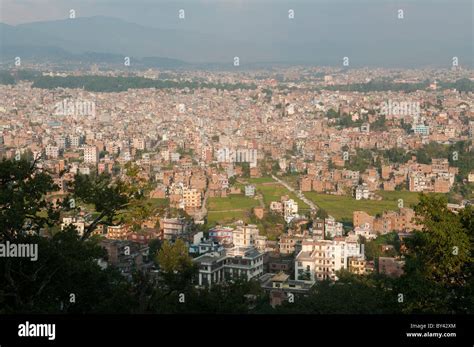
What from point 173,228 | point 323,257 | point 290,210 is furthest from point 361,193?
point 173,228

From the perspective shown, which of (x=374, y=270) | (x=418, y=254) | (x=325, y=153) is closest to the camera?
(x=418, y=254)

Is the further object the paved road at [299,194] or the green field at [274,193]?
the paved road at [299,194]

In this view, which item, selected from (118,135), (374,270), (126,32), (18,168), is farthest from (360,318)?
(118,135)

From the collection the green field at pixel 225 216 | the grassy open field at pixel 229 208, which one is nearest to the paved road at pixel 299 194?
the grassy open field at pixel 229 208

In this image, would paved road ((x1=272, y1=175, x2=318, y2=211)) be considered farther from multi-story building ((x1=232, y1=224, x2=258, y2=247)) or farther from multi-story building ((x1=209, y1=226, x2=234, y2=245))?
multi-story building ((x1=209, y1=226, x2=234, y2=245))

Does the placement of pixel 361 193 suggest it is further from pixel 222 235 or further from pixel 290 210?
pixel 222 235

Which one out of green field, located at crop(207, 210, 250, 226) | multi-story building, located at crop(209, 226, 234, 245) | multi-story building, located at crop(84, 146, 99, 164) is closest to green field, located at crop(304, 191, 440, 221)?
green field, located at crop(207, 210, 250, 226)

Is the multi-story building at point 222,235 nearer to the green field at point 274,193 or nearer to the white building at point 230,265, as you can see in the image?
the white building at point 230,265

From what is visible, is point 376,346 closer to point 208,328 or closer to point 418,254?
point 208,328
